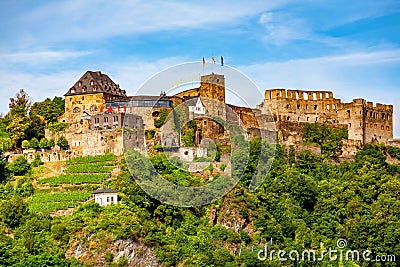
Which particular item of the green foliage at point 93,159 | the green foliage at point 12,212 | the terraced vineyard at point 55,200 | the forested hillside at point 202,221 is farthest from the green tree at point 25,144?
the green foliage at point 12,212

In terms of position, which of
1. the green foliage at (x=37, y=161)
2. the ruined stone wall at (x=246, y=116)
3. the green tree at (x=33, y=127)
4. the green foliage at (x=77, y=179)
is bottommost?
the green foliage at (x=77, y=179)

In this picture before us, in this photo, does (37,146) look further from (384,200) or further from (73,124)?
(384,200)

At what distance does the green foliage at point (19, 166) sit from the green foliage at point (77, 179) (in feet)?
7.00

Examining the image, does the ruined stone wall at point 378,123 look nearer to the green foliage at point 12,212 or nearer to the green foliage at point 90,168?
the green foliage at point 90,168

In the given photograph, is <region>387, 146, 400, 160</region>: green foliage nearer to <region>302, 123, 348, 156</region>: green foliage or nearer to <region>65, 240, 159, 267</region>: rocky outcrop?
<region>302, 123, 348, 156</region>: green foliage

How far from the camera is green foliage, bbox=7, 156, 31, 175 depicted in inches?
2330

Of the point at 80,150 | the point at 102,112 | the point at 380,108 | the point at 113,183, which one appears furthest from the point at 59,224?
the point at 380,108

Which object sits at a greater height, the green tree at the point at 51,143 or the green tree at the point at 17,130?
the green tree at the point at 17,130

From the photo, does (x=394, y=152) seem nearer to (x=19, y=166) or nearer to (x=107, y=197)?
(x=107, y=197)

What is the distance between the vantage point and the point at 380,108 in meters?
70.2

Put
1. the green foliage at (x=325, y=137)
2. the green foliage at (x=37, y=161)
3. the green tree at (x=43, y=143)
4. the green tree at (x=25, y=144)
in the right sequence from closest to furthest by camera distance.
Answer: the green foliage at (x=37, y=161)
the green tree at (x=43, y=143)
the green tree at (x=25, y=144)
the green foliage at (x=325, y=137)

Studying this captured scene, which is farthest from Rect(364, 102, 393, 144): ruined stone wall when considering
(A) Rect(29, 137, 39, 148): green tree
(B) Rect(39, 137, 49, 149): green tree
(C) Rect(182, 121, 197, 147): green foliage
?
(A) Rect(29, 137, 39, 148): green tree

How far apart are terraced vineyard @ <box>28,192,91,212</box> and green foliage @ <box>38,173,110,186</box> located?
4.90 feet

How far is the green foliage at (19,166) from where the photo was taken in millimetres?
59188
